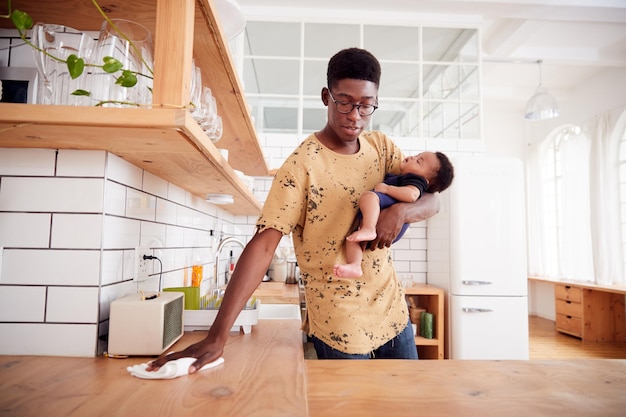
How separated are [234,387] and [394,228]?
27.5 inches

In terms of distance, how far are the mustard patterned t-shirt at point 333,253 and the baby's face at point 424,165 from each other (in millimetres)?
321

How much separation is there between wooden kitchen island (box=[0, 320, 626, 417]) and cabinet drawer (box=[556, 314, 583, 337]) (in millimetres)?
4956

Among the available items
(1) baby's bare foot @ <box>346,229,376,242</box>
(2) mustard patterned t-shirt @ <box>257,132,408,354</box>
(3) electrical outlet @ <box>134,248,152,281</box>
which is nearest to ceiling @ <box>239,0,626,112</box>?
(2) mustard patterned t-shirt @ <box>257,132,408,354</box>

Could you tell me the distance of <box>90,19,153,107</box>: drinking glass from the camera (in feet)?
2.96

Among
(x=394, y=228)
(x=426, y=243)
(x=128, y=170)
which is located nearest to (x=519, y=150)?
(x=426, y=243)

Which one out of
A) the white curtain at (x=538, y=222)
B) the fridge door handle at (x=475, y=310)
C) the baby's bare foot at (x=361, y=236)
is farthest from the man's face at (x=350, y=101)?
the white curtain at (x=538, y=222)

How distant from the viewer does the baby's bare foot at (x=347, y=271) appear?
3.73 feet

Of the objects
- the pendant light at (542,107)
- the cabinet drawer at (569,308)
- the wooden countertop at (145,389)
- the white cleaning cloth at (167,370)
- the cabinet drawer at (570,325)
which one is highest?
the pendant light at (542,107)

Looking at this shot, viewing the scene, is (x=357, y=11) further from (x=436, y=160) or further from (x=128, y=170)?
(x=128, y=170)

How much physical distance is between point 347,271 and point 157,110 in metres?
0.67

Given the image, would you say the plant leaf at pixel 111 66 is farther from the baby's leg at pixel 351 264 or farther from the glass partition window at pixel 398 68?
the glass partition window at pixel 398 68

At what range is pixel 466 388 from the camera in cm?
82

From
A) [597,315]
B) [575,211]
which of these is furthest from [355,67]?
[575,211]

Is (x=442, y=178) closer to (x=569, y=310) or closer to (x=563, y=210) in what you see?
(x=569, y=310)
